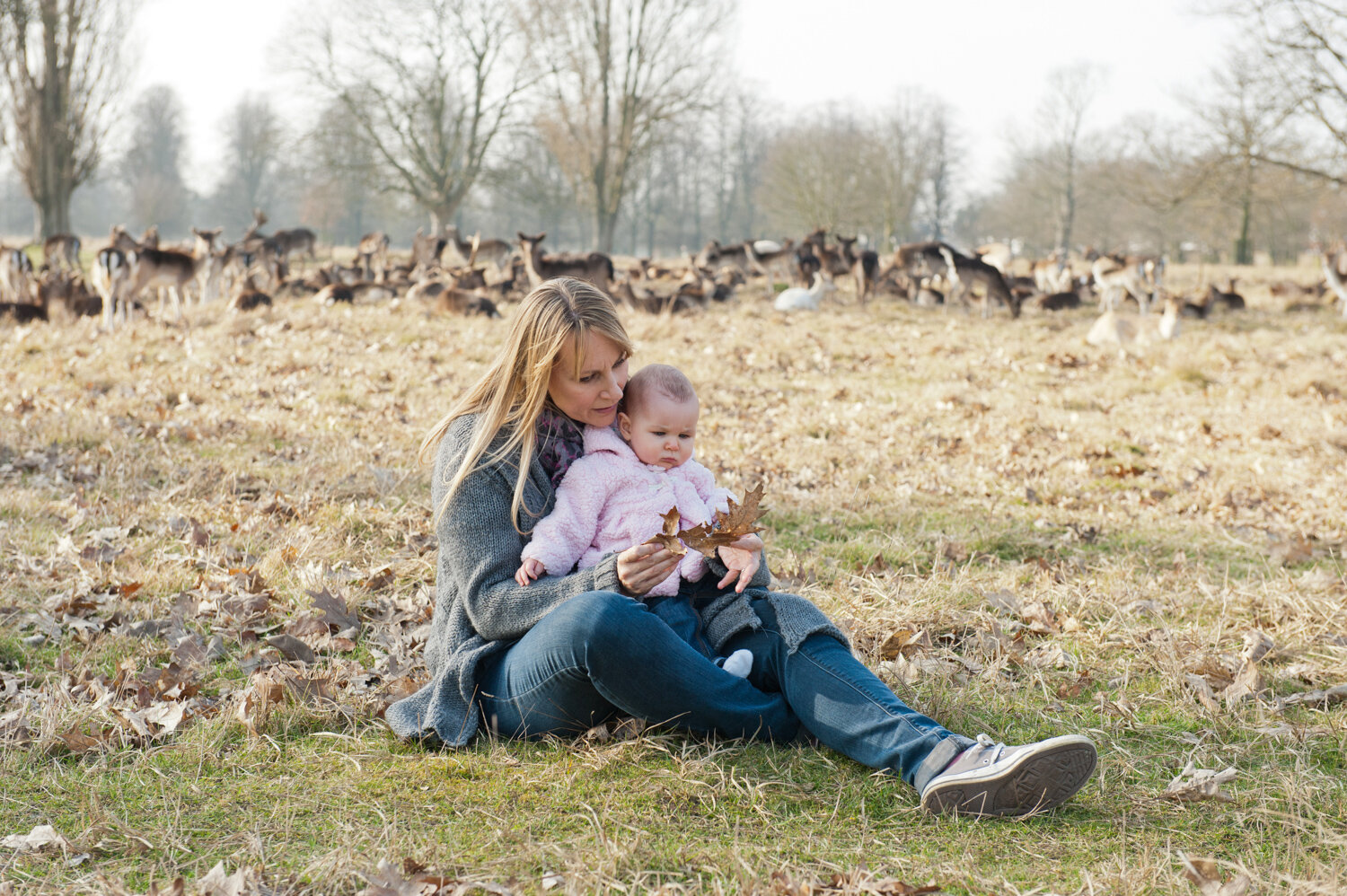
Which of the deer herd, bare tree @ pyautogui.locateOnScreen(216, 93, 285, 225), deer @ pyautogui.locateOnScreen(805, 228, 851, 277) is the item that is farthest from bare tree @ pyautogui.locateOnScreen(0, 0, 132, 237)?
bare tree @ pyautogui.locateOnScreen(216, 93, 285, 225)

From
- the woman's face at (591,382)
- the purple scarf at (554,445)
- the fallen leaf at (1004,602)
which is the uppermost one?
the woman's face at (591,382)

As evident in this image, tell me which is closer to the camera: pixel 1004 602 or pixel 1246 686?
pixel 1246 686

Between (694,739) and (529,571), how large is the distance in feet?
2.40

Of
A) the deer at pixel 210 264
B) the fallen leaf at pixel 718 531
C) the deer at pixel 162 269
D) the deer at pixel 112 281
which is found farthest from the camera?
the deer at pixel 210 264

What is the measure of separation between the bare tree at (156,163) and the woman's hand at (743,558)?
56.0 meters

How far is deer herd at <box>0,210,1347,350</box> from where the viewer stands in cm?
1550

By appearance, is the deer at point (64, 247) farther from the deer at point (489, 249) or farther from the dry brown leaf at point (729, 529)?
the dry brown leaf at point (729, 529)

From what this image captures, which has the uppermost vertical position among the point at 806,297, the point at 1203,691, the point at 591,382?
the point at 806,297

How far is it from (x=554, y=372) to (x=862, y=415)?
657cm

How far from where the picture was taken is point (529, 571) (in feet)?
9.46

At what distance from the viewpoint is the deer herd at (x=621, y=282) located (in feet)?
50.9

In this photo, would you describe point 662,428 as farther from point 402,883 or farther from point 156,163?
point 156,163

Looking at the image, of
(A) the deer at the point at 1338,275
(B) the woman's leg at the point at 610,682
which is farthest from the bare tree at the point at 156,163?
(B) the woman's leg at the point at 610,682

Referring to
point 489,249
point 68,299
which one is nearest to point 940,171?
point 489,249
